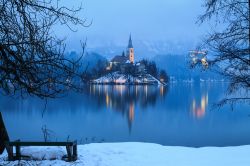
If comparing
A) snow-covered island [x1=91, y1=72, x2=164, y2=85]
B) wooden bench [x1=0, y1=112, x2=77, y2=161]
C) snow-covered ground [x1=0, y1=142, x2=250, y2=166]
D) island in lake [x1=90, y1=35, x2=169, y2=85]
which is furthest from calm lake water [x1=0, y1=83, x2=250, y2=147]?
snow-covered island [x1=91, y1=72, x2=164, y2=85]

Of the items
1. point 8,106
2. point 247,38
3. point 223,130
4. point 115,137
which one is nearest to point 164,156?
point 247,38

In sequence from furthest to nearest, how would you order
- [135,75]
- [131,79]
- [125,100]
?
1. [135,75]
2. [131,79]
3. [125,100]

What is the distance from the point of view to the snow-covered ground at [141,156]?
10023 mm

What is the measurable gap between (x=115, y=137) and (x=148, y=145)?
17.2m

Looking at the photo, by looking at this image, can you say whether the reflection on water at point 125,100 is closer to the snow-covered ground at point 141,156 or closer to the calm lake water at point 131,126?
the calm lake water at point 131,126

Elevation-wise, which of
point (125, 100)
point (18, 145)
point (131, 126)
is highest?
point (18, 145)

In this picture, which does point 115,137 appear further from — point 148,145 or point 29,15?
point 29,15

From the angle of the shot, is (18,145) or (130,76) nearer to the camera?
(18,145)

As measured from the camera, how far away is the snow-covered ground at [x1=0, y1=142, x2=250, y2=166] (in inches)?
395

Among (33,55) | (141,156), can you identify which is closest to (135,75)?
(141,156)

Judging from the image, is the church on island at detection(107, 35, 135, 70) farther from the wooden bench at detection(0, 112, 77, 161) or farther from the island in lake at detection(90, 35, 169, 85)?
the wooden bench at detection(0, 112, 77, 161)

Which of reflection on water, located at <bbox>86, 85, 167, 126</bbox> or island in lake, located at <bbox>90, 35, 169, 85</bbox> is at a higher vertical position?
island in lake, located at <bbox>90, 35, 169, 85</bbox>

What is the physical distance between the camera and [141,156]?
11562mm

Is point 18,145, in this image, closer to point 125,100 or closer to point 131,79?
point 125,100
